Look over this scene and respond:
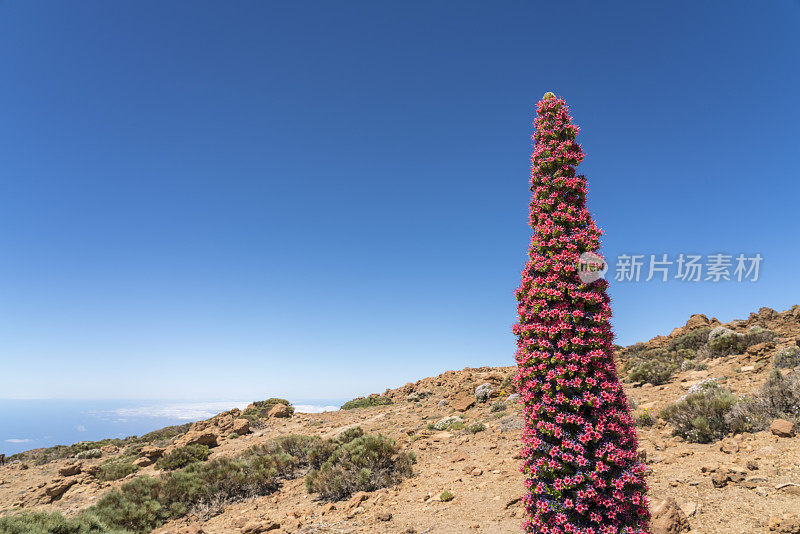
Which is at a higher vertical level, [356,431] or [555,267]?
[555,267]

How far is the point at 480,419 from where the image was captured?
16.4 metres

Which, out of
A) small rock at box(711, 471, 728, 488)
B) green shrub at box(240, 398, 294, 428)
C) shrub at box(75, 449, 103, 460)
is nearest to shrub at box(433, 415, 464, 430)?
small rock at box(711, 471, 728, 488)

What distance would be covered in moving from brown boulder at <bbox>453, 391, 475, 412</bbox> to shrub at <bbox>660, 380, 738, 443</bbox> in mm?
10342

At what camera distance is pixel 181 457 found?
57.8 ft

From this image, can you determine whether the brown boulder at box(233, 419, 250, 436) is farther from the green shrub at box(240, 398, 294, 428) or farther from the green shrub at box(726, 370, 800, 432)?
the green shrub at box(726, 370, 800, 432)

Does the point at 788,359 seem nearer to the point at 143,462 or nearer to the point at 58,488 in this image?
the point at 143,462

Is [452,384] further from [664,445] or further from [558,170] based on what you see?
[558,170]

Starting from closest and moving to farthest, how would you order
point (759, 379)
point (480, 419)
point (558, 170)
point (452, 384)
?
point (558, 170) < point (759, 379) < point (480, 419) < point (452, 384)

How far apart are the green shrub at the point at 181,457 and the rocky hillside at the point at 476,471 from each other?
8 centimetres

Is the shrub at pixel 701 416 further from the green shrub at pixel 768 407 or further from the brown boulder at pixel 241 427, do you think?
the brown boulder at pixel 241 427

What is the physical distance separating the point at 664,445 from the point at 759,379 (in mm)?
6444

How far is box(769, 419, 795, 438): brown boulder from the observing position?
25.8 ft

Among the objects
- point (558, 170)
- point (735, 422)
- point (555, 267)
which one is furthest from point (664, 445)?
point (558, 170)

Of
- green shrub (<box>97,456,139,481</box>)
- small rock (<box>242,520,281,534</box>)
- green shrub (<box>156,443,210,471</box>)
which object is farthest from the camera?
green shrub (<box>156,443,210,471</box>)
